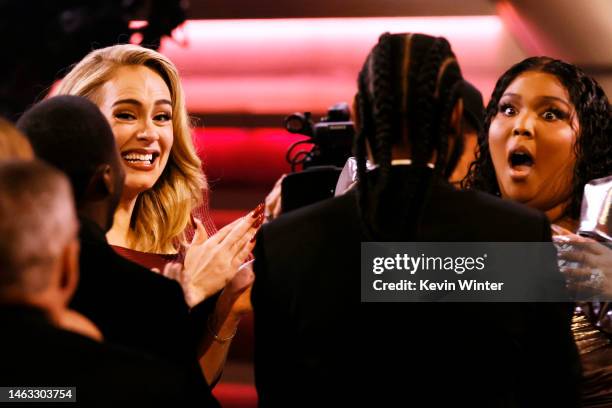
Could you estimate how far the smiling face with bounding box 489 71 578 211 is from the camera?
→ 1753 mm

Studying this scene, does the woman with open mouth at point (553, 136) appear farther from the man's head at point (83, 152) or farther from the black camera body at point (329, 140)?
the man's head at point (83, 152)

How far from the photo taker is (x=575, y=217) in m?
1.76

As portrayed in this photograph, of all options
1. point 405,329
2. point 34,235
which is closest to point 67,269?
point 34,235

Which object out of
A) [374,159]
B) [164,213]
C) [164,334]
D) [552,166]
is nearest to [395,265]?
[374,159]

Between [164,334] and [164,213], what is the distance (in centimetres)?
79

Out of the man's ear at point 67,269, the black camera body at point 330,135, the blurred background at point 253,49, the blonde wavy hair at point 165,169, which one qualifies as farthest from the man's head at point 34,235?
the blurred background at point 253,49

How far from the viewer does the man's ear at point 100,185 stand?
1.20m

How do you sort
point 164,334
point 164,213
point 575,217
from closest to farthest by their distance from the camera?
1. point 164,334
2. point 575,217
3. point 164,213

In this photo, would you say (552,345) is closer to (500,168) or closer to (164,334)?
(164,334)

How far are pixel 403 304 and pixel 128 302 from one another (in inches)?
14.7

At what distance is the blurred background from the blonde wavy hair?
1.91 meters

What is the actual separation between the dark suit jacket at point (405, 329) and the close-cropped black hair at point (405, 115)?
22 mm

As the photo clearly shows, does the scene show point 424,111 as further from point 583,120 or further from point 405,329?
point 583,120

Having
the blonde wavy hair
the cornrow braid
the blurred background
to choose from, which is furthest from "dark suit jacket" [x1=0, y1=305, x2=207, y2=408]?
the blurred background
